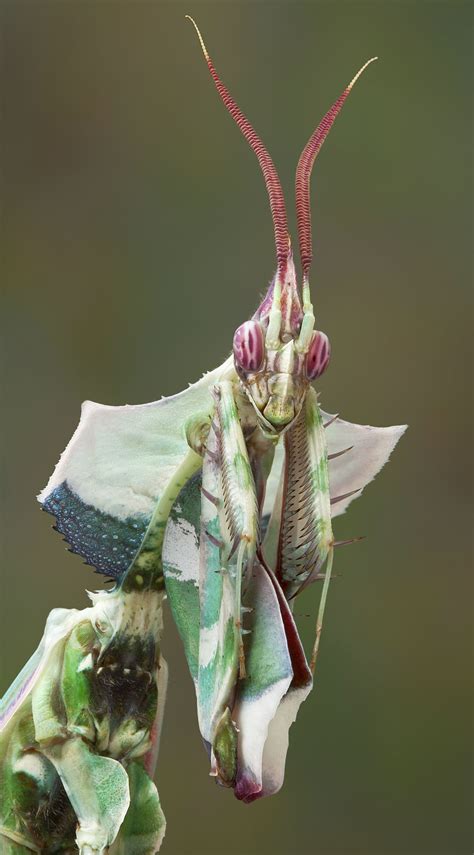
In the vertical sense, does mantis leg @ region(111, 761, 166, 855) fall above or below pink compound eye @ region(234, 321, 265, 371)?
below

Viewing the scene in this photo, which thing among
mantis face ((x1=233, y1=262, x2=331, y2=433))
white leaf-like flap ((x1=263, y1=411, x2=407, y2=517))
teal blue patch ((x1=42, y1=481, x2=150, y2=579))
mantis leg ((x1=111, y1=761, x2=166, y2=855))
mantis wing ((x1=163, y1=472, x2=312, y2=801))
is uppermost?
mantis face ((x1=233, y1=262, x2=331, y2=433))

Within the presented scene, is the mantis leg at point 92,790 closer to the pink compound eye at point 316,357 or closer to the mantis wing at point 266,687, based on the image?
the mantis wing at point 266,687

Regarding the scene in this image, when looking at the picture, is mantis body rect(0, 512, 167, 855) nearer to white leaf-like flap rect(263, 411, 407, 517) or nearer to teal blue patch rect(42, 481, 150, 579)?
teal blue patch rect(42, 481, 150, 579)

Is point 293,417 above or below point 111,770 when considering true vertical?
above

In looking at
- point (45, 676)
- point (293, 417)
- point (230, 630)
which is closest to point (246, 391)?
point (293, 417)

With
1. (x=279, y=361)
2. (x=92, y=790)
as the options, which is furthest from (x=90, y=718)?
(x=279, y=361)

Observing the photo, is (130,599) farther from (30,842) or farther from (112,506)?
(30,842)

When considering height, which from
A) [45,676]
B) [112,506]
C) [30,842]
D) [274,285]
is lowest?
[30,842]

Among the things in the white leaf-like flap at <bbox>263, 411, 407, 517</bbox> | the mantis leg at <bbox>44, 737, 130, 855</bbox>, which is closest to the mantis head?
the white leaf-like flap at <bbox>263, 411, 407, 517</bbox>
